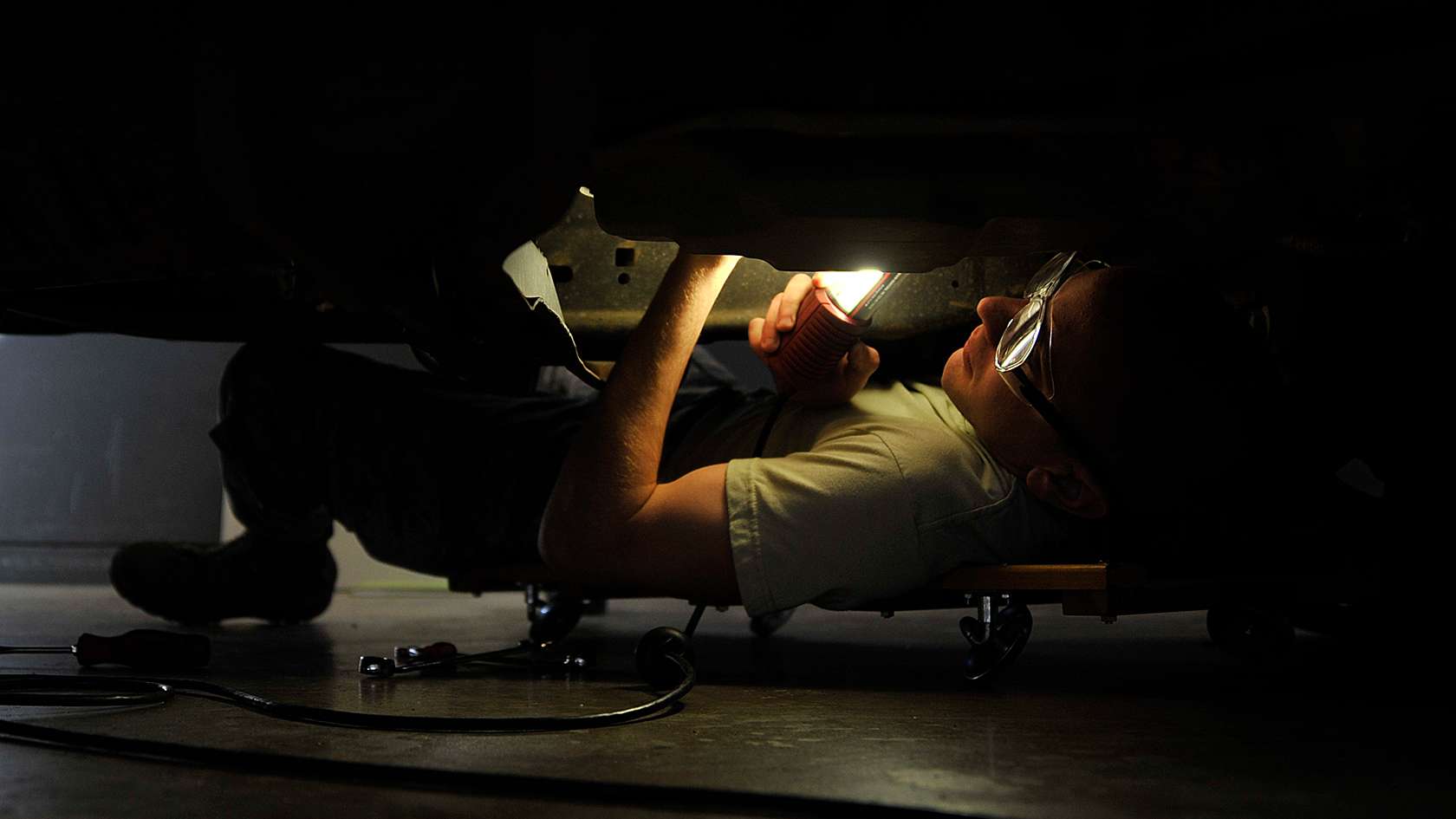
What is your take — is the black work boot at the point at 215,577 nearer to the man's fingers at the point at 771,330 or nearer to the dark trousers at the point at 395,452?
the dark trousers at the point at 395,452

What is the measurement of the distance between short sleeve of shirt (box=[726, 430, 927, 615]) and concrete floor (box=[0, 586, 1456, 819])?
10 centimetres

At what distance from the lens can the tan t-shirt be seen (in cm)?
106

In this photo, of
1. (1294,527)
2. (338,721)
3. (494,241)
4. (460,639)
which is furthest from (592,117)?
(460,639)

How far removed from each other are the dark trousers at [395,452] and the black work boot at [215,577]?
25 cm

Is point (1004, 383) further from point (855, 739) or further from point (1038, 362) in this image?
point (855, 739)

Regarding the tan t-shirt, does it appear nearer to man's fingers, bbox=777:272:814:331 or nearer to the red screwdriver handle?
man's fingers, bbox=777:272:814:331

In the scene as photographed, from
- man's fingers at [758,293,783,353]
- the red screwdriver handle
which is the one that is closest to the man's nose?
man's fingers at [758,293,783,353]

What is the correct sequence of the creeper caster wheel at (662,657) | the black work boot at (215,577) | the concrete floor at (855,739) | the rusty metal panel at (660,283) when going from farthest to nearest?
1. the black work boot at (215,577)
2. the rusty metal panel at (660,283)
3. the creeper caster wheel at (662,657)
4. the concrete floor at (855,739)

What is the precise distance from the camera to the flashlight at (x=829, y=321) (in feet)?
3.70

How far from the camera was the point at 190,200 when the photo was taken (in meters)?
0.77

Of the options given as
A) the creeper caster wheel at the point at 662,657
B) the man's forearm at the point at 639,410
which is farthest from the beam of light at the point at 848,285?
the creeper caster wheel at the point at 662,657

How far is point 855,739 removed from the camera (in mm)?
798

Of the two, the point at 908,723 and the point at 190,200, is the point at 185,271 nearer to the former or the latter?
the point at 190,200

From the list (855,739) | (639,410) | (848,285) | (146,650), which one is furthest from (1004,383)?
(146,650)
